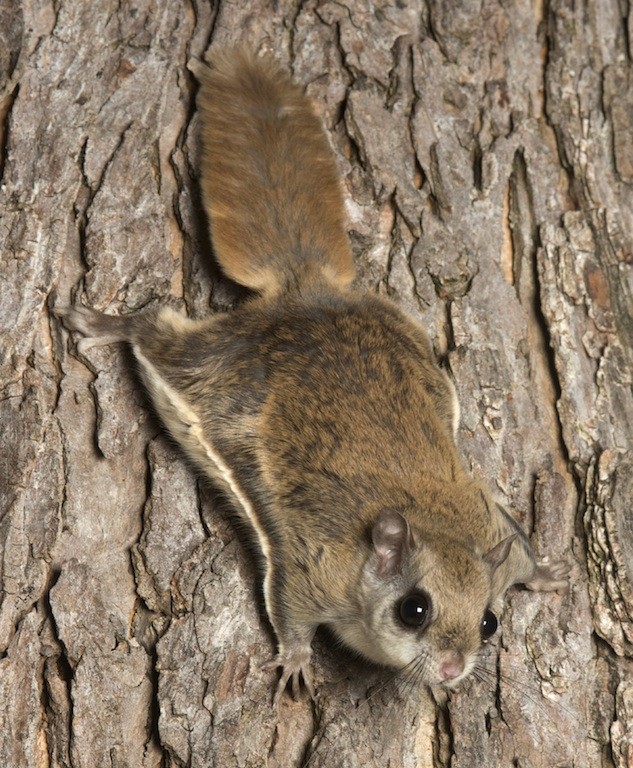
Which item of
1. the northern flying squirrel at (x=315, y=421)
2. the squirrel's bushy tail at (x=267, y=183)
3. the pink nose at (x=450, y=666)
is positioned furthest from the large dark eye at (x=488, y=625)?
the squirrel's bushy tail at (x=267, y=183)

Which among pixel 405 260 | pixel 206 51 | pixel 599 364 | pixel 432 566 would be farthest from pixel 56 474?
pixel 599 364

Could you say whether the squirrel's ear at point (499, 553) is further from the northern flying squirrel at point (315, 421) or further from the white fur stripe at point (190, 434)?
the white fur stripe at point (190, 434)

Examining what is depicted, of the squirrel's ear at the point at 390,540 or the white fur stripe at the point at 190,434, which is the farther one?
the white fur stripe at the point at 190,434

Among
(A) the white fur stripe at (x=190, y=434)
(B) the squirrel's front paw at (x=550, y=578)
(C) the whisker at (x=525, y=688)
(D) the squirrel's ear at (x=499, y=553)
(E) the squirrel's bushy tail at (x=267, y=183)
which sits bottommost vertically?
(C) the whisker at (x=525, y=688)

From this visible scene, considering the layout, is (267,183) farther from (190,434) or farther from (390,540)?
(390,540)

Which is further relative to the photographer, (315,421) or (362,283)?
(362,283)

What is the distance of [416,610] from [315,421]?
67 centimetres

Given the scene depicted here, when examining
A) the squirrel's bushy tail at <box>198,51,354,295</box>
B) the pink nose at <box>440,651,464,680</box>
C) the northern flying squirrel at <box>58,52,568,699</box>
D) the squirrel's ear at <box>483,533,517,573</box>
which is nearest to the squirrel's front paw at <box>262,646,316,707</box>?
the northern flying squirrel at <box>58,52,568,699</box>

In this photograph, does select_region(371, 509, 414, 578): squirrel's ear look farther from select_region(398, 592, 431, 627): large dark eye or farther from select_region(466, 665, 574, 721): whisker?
select_region(466, 665, 574, 721): whisker

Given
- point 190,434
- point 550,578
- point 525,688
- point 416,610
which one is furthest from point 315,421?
point 525,688

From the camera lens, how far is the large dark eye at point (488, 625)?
282 cm

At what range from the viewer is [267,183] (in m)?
3.42

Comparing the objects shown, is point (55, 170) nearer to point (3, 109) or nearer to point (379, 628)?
point (3, 109)

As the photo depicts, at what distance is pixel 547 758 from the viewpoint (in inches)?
116
